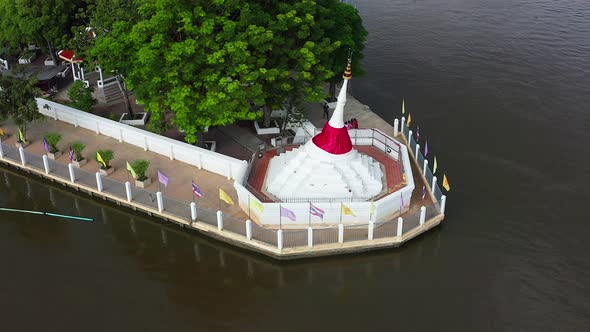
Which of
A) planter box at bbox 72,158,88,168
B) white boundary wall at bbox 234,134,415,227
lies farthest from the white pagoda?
planter box at bbox 72,158,88,168

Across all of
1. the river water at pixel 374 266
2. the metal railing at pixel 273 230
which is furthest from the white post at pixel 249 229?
the river water at pixel 374 266

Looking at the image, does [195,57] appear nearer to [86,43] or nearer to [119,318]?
[86,43]

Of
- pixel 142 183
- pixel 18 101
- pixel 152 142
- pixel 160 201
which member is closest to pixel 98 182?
pixel 142 183

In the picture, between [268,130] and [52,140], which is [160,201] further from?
[268,130]

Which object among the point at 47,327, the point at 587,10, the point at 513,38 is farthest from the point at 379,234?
the point at 587,10

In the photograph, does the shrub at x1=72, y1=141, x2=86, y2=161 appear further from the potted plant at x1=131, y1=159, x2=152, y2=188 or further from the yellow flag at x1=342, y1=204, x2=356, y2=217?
the yellow flag at x1=342, y1=204, x2=356, y2=217

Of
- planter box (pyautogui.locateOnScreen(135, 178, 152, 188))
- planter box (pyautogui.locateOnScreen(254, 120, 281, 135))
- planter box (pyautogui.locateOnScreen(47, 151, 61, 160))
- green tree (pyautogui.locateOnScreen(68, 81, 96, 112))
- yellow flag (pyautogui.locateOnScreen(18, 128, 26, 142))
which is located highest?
green tree (pyautogui.locateOnScreen(68, 81, 96, 112))

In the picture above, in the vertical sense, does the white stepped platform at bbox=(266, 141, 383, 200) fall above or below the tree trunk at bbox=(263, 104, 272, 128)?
below
